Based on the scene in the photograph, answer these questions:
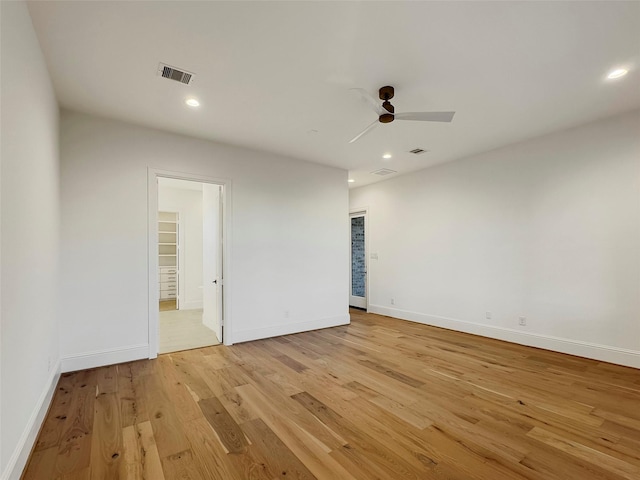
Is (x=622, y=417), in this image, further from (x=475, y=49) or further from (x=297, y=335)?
(x=297, y=335)

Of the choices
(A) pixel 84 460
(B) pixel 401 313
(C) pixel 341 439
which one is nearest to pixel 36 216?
(A) pixel 84 460

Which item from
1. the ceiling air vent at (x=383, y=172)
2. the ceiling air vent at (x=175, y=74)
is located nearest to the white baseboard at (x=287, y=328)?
the ceiling air vent at (x=383, y=172)

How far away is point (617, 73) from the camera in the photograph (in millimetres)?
2789

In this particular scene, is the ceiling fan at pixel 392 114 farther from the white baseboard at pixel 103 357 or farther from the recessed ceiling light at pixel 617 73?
the white baseboard at pixel 103 357

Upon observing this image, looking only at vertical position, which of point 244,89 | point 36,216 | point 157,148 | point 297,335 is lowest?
point 297,335

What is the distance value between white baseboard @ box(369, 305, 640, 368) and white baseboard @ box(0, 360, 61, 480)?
5404 mm

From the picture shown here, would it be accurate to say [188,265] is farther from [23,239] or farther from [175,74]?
[23,239]

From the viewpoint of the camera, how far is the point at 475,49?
2428 mm

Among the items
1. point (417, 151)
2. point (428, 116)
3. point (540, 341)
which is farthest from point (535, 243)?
point (428, 116)

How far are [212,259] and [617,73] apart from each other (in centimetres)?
551

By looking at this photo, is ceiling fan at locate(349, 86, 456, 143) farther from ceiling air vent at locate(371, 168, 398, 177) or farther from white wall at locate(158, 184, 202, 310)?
white wall at locate(158, 184, 202, 310)

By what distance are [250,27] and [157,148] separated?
Result: 2.44m

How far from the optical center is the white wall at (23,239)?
1662 mm

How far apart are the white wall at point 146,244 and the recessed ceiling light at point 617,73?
12.5ft
